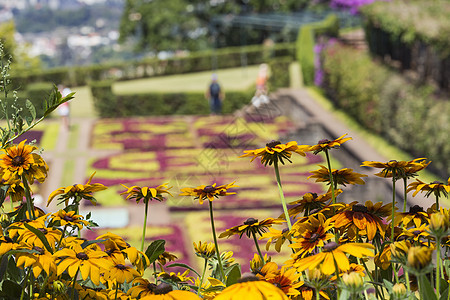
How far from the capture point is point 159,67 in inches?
1308

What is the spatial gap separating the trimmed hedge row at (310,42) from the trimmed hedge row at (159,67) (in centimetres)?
806

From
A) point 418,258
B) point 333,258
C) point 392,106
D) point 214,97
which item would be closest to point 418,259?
point 418,258

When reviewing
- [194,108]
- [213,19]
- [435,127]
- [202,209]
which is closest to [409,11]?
[435,127]

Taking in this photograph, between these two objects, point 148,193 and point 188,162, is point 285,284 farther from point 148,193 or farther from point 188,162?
point 188,162

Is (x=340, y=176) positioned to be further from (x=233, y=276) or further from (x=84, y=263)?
(x=84, y=263)

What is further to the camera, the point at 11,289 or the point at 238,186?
the point at 11,289

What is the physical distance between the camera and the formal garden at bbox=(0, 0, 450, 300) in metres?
1.19

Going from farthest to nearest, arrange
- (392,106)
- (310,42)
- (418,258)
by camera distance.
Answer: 1. (310,42)
2. (392,106)
3. (418,258)

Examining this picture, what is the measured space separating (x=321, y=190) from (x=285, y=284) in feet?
33.9

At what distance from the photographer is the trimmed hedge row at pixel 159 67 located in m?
31.0

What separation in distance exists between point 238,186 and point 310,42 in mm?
23376

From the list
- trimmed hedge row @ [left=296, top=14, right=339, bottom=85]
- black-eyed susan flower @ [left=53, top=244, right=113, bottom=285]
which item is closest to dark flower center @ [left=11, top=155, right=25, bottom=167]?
black-eyed susan flower @ [left=53, top=244, right=113, bottom=285]

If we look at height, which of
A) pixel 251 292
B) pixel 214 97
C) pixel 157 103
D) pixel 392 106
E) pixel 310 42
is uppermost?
pixel 251 292

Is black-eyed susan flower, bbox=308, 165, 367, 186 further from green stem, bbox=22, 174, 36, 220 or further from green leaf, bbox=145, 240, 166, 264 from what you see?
green stem, bbox=22, 174, 36, 220
